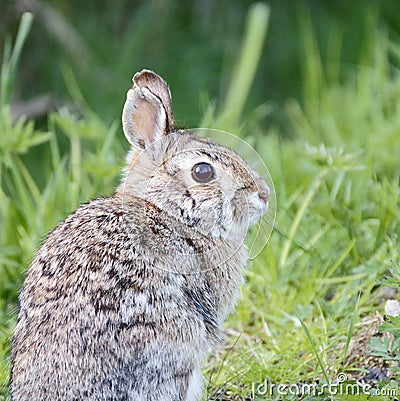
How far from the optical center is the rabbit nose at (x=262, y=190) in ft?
13.1

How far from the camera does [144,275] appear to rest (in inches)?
142

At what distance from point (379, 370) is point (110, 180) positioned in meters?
1.97

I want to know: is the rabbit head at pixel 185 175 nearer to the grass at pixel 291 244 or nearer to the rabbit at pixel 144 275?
Result: the rabbit at pixel 144 275

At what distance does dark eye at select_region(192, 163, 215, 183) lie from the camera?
3871 mm

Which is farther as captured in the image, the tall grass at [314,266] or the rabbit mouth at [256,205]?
the tall grass at [314,266]

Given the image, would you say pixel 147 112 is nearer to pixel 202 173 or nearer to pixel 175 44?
pixel 202 173

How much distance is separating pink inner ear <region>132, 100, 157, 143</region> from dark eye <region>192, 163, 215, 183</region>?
0.31 meters

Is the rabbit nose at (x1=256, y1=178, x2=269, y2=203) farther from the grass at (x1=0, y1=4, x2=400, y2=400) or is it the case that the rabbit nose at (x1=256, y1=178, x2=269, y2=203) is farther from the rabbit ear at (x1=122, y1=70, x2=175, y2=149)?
the grass at (x1=0, y1=4, x2=400, y2=400)

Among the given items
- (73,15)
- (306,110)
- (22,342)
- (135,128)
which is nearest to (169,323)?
(22,342)

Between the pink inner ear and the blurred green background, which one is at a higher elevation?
the pink inner ear

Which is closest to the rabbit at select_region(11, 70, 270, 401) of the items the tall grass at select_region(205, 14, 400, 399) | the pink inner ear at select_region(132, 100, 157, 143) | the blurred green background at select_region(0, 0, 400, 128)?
the pink inner ear at select_region(132, 100, 157, 143)

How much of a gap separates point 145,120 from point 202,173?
1.25 ft

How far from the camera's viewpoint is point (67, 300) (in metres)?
3.52

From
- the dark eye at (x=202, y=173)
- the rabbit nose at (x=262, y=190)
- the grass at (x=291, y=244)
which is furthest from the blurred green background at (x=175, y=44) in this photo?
the dark eye at (x=202, y=173)
